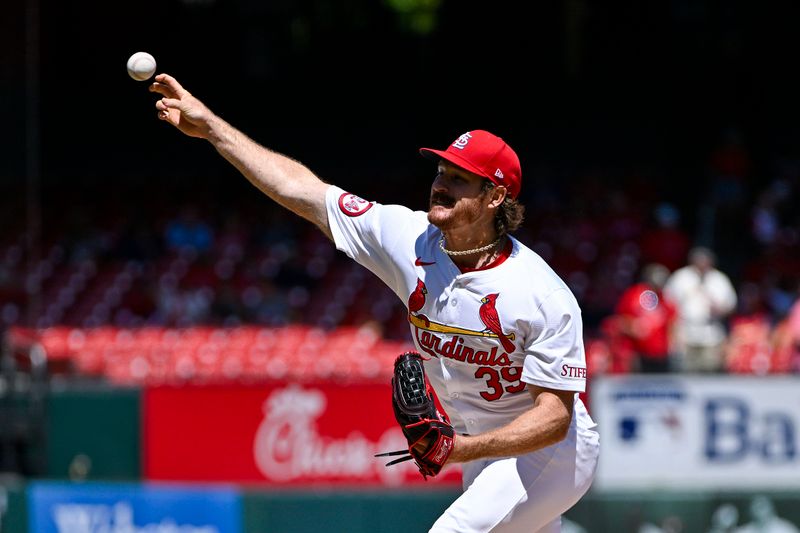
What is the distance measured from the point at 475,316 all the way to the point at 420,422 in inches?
19.7

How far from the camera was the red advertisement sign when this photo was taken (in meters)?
11.4

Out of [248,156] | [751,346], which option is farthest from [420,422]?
[751,346]

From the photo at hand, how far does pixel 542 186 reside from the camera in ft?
58.6

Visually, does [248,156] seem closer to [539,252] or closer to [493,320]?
[493,320]

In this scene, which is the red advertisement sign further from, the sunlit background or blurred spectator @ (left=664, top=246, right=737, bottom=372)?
blurred spectator @ (left=664, top=246, right=737, bottom=372)

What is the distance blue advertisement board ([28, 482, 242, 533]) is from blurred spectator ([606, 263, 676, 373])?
4798 millimetres

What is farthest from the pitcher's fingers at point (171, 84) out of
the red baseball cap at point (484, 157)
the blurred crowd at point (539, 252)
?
the blurred crowd at point (539, 252)

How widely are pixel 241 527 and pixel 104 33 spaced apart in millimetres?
14631

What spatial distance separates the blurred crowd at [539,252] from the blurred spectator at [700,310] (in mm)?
15

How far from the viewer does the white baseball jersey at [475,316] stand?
4.28 m

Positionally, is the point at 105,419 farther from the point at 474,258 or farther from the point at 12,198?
the point at 474,258

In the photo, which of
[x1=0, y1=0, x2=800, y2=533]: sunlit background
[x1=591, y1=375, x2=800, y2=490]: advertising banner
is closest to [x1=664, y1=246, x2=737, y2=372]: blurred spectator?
[x1=0, y1=0, x2=800, y2=533]: sunlit background

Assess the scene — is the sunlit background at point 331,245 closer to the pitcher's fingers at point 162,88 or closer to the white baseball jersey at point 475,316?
the white baseball jersey at point 475,316

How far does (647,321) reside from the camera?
12133 mm
